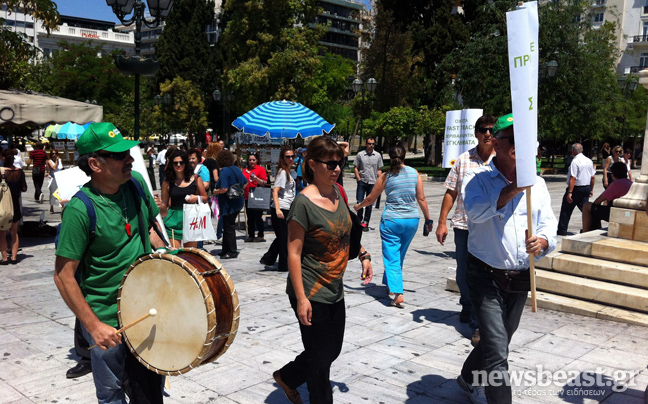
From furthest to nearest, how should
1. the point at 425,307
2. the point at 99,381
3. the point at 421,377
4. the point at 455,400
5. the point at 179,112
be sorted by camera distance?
1. the point at 179,112
2. the point at 425,307
3. the point at 421,377
4. the point at 455,400
5. the point at 99,381

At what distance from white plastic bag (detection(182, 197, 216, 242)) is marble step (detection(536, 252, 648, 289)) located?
4294mm

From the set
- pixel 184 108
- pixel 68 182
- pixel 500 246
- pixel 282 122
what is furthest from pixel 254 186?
pixel 184 108

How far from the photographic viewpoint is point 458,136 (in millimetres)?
9898

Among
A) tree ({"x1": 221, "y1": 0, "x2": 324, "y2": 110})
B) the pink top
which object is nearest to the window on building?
tree ({"x1": 221, "y1": 0, "x2": 324, "y2": 110})

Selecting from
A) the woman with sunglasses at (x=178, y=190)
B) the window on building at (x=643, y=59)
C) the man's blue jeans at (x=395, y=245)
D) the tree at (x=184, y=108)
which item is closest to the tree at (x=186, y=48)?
the tree at (x=184, y=108)

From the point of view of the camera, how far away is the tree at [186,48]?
5366 centimetres

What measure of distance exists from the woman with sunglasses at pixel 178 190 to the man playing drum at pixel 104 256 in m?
4.35

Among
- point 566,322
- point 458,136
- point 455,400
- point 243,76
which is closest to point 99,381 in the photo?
point 455,400

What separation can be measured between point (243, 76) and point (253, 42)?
2.17 m

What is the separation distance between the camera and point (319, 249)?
11.9 feet

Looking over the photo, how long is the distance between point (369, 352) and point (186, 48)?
52621 mm

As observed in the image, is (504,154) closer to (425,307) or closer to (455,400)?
(455,400)

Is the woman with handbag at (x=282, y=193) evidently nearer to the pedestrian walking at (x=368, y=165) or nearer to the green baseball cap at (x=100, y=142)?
the pedestrian walking at (x=368, y=165)

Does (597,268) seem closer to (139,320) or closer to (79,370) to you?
(79,370)
